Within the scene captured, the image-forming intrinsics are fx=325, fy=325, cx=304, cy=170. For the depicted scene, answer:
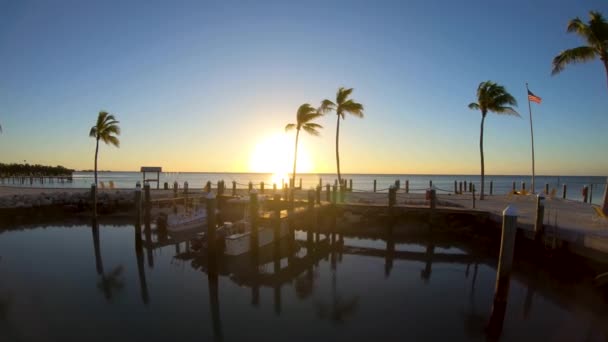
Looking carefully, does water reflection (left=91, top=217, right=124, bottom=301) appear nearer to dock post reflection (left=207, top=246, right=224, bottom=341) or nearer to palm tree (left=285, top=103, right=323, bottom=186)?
dock post reflection (left=207, top=246, right=224, bottom=341)

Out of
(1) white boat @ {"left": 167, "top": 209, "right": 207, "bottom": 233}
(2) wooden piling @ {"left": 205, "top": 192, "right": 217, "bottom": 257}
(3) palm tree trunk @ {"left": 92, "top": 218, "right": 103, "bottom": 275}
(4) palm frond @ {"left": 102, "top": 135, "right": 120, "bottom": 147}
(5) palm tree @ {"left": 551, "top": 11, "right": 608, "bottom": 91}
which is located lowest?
(3) palm tree trunk @ {"left": 92, "top": 218, "right": 103, "bottom": 275}

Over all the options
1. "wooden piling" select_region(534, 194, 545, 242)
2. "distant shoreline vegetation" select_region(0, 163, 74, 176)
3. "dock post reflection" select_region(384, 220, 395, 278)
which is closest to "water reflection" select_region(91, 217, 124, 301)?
"dock post reflection" select_region(384, 220, 395, 278)

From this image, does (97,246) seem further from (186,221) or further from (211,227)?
(211,227)

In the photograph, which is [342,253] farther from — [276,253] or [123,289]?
[123,289]

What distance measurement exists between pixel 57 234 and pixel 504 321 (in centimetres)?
2384

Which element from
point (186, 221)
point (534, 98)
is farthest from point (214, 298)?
point (534, 98)

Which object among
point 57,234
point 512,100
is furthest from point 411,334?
point 512,100

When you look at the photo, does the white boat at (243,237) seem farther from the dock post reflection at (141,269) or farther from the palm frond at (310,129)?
the palm frond at (310,129)

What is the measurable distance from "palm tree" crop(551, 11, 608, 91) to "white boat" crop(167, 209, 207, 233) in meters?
22.4

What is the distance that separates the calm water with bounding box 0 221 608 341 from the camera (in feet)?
28.8

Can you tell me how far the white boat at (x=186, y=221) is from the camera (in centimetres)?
1934

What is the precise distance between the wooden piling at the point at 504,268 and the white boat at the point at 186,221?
53.9 ft

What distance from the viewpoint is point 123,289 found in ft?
38.9

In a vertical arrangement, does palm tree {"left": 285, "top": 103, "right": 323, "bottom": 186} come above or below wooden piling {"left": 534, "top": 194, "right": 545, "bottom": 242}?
above
